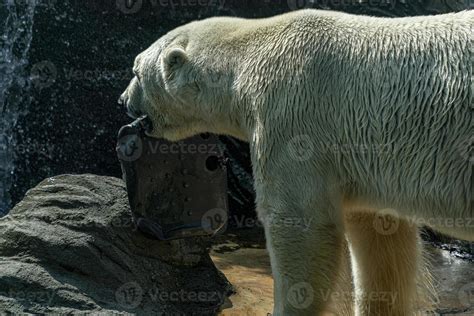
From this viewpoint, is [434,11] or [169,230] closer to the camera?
[169,230]

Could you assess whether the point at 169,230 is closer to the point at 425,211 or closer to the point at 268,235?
the point at 268,235

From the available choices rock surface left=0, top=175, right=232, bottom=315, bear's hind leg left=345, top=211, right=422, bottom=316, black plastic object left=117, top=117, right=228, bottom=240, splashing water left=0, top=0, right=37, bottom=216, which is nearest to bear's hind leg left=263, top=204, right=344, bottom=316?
bear's hind leg left=345, top=211, right=422, bottom=316

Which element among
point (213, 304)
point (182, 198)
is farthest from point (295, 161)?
point (213, 304)

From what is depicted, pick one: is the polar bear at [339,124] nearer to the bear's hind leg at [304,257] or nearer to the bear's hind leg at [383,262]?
the bear's hind leg at [304,257]

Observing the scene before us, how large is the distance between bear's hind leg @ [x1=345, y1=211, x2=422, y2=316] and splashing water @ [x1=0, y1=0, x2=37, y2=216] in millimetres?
5712

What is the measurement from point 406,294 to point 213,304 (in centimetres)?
162

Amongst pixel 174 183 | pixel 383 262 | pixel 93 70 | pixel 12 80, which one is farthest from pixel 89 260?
pixel 12 80

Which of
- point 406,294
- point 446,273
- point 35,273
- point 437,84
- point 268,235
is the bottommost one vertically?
point 446,273

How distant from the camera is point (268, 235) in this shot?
13.9ft

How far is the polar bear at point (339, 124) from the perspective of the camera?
3.87 meters

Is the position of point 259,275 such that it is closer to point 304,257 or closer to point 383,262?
point 383,262

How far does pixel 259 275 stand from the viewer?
6883 millimetres

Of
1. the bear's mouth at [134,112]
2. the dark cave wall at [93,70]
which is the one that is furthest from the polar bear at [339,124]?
the dark cave wall at [93,70]

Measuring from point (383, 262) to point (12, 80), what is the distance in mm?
6198
